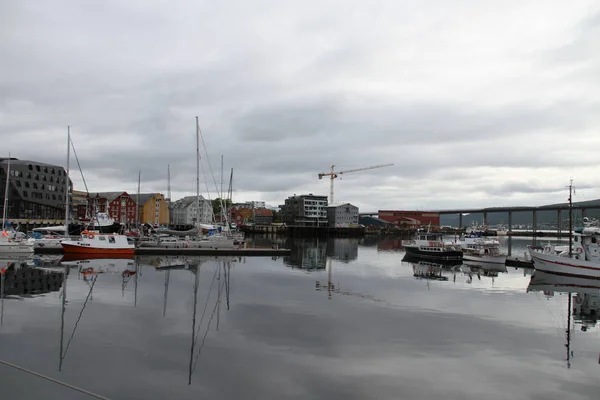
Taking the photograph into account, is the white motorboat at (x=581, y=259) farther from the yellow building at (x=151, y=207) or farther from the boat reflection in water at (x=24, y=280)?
the yellow building at (x=151, y=207)

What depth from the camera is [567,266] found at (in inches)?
1608

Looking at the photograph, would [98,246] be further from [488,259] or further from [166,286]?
[488,259]

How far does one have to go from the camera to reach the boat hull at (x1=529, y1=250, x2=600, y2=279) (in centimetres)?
3956

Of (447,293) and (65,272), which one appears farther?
(65,272)

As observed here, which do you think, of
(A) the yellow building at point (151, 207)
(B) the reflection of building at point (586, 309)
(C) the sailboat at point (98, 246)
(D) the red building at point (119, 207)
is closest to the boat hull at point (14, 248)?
(C) the sailboat at point (98, 246)

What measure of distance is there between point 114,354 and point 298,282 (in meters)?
20.8

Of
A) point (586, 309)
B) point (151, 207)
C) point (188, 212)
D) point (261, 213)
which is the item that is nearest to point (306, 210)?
point (261, 213)

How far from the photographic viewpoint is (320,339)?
17.3 metres

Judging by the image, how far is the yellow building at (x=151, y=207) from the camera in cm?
15050

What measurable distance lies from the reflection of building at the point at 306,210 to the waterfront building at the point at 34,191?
77346 millimetres

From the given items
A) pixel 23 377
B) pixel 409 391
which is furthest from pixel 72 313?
pixel 409 391

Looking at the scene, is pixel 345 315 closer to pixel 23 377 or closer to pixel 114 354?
pixel 114 354

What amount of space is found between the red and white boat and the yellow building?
10164 cm

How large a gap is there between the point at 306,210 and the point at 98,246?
113499 mm
